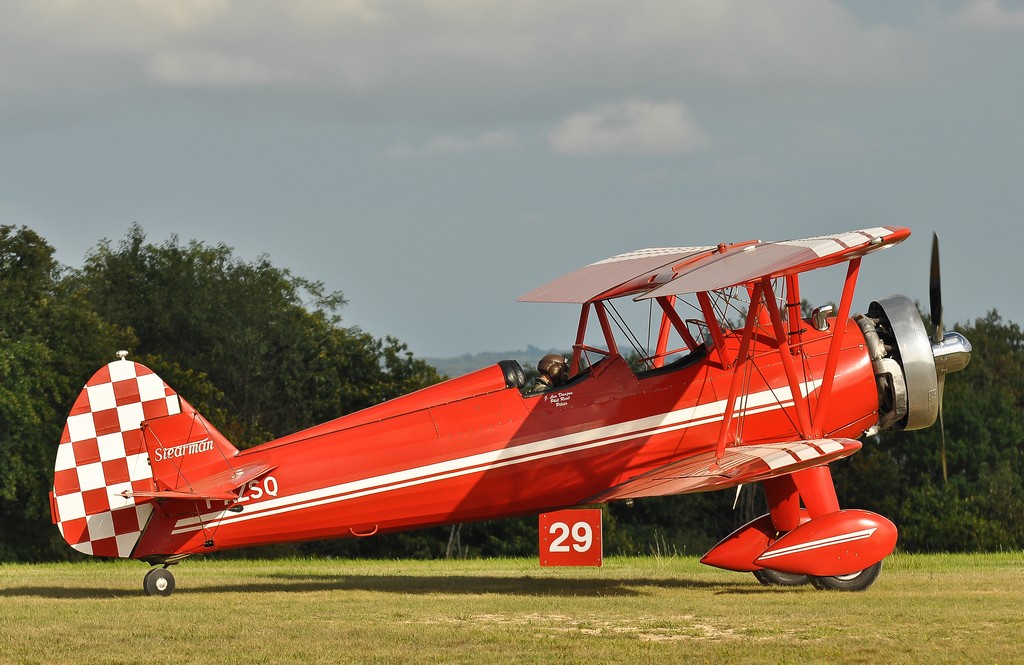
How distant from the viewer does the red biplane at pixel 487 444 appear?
10.2m

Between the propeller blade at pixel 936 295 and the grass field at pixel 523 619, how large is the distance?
2194 millimetres

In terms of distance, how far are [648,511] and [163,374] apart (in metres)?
15.4

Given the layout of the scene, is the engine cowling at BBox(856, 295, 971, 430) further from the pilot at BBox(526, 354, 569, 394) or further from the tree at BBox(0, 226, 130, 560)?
the tree at BBox(0, 226, 130, 560)

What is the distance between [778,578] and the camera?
34.1ft

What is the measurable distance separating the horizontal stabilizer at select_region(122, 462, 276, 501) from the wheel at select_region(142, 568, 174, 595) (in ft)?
2.41

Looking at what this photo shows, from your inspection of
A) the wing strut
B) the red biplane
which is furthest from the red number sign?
the wing strut

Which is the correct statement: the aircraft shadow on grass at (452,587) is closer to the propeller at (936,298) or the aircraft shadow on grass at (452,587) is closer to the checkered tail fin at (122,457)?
the checkered tail fin at (122,457)

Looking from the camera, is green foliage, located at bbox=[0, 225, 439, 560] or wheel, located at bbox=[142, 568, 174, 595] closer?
wheel, located at bbox=[142, 568, 174, 595]

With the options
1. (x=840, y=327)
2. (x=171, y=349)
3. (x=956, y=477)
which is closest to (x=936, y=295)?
(x=840, y=327)

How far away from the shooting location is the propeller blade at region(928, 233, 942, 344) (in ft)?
34.6

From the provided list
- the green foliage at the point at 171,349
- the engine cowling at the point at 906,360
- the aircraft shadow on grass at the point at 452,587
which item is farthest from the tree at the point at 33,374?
the engine cowling at the point at 906,360

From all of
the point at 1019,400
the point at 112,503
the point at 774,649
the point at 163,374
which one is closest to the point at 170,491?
the point at 112,503

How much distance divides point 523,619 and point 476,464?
6.63ft

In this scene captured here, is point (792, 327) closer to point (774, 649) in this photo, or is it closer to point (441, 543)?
point (774, 649)
